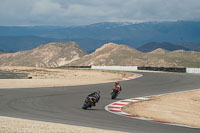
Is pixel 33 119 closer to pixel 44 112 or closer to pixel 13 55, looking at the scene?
pixel 44 112

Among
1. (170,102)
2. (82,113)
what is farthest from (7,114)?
(170,102)

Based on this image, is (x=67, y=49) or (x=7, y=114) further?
(x=67, y=49)

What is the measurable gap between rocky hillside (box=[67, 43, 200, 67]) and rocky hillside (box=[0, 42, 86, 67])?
1733cm

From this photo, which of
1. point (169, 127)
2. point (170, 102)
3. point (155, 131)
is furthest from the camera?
point (170, 102)

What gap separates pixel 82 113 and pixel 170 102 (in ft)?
25.8

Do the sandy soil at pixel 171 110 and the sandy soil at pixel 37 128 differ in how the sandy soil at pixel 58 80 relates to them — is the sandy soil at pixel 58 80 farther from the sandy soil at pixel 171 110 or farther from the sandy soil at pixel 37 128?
the sandy soil at pixel 37 128

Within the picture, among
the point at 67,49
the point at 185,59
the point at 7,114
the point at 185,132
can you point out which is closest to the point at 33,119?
the point at 7,114

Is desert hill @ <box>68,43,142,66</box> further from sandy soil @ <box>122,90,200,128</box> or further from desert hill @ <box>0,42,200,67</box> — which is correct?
sandy soil @ <box>122,90,200,128</box>

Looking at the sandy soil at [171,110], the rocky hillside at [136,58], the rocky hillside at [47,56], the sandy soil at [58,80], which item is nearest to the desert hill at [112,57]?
the rocky hillside at [136,58]

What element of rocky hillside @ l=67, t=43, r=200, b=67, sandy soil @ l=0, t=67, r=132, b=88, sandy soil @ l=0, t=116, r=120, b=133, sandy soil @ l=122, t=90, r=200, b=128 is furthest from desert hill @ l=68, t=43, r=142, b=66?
sandy soil @ l=0, t=116, r=120, b=133

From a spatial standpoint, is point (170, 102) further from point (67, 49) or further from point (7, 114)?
point (67, 49)

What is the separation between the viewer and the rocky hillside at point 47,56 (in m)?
175

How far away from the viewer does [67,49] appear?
189375 millimetres

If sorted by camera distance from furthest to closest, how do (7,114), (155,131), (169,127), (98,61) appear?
(98,61)
(7,114)
(169,127)
(155,131)
